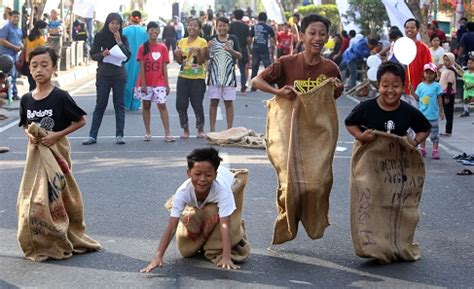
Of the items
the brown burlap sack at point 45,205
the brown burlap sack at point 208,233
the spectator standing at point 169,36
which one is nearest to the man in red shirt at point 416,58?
the brown burlap sack at point 208,233

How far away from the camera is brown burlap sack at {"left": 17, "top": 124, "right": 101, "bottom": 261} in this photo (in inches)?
292

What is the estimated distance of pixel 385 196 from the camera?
295 inches

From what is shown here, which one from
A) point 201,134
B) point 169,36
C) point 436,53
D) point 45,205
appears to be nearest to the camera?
point 45,205

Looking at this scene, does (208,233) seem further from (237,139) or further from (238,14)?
(238,14)

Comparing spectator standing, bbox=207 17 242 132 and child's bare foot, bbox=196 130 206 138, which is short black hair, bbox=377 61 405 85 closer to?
spectator standing, bbox=207 17 242 132

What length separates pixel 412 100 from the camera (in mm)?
13430

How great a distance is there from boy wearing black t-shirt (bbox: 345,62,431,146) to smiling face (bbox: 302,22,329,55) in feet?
1.52

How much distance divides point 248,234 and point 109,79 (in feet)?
21.4

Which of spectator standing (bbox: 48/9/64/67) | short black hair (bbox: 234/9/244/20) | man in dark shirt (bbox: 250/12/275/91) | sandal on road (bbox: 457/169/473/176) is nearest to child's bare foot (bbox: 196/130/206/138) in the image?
sandal on road (bbox: 457/169/473/176)

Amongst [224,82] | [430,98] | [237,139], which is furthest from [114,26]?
[430,98]

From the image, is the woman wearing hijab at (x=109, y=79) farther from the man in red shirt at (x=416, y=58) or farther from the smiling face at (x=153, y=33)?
the man in red shirt at (x=416, y=58)

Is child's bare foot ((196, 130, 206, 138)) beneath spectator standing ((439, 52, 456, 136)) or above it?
beneath

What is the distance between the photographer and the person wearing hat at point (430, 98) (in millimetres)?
13914

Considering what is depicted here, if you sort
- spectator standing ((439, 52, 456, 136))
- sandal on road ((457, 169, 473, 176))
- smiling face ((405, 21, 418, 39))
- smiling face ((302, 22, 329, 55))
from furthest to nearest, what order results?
spectator standing ((439, 52, 456, 136)) < smiling face ((405, 21, 418, 39)) < sandal on road ((457, 169, 473, 176)) < smiling face ((302, 22, 329, 55))
